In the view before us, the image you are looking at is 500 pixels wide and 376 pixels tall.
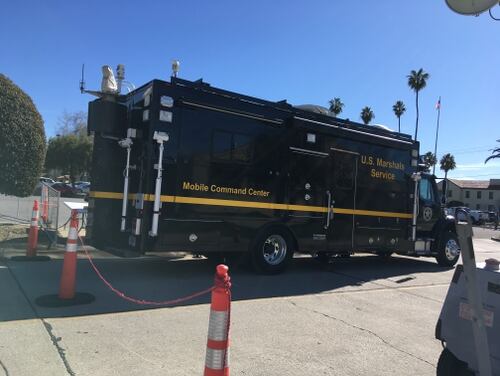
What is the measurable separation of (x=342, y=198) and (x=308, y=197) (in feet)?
3.16

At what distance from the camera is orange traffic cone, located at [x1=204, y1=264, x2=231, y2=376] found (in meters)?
3.13

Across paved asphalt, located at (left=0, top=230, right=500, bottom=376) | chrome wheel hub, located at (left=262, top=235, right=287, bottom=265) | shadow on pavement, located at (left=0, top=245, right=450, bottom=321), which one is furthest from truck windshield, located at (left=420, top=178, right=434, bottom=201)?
chrome wheel hub, located at (left=262, top=235, right=287, bottom=265)

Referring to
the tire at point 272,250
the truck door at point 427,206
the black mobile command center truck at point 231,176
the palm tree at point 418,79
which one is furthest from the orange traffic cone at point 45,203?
the palm tree at point 418,79

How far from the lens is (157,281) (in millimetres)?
8289

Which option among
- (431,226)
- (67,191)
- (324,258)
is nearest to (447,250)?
(431,226)

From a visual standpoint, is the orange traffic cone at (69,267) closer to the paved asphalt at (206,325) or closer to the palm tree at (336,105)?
the paved asphalt at (206,325)

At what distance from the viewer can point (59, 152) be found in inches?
2000

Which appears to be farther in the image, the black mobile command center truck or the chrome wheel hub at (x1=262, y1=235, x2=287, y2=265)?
the chrome wheel hub at (x1=262, y1=235, x2=287, y2=265)

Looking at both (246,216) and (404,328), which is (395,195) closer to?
(246,216)

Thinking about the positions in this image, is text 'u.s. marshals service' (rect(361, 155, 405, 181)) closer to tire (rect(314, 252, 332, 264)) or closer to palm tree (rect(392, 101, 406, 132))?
tire (rect(314, 252, 332, 264))

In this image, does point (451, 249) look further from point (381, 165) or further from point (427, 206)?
point (381, 165)

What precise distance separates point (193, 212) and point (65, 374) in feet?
13.9

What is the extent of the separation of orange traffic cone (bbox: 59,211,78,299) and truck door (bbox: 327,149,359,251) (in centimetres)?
530

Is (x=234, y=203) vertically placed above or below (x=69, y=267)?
above
